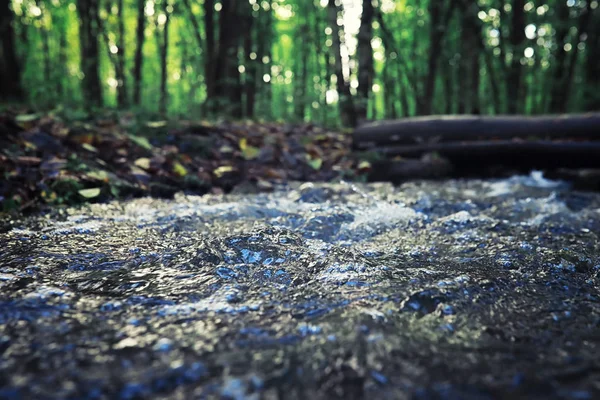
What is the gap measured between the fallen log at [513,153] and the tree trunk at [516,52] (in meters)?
5.87

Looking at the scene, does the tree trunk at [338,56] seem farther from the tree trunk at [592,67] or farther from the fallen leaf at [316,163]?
the tree trunk at [592,67]

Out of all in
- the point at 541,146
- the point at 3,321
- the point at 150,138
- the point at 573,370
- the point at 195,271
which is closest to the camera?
the point at 573,370

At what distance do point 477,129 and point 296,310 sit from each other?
16.7 feet

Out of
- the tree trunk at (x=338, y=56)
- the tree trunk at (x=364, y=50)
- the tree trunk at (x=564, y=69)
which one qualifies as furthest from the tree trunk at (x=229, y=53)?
the tree trunk at (x=564, y=69)

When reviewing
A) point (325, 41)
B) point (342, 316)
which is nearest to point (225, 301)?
point (342, 316)

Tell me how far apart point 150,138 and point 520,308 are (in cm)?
459

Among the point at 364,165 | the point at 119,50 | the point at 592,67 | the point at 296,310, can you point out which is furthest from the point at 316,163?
the point at 592,67

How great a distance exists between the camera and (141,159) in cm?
409

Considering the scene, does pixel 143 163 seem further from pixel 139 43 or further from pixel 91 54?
pixel 139 43

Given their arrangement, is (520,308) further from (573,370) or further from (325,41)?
(325,41)

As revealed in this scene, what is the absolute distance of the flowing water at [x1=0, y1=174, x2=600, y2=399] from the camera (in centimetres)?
85

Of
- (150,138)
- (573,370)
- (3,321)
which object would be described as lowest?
(573,370)

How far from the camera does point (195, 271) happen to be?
1.51 meters

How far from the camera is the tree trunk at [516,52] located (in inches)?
413
